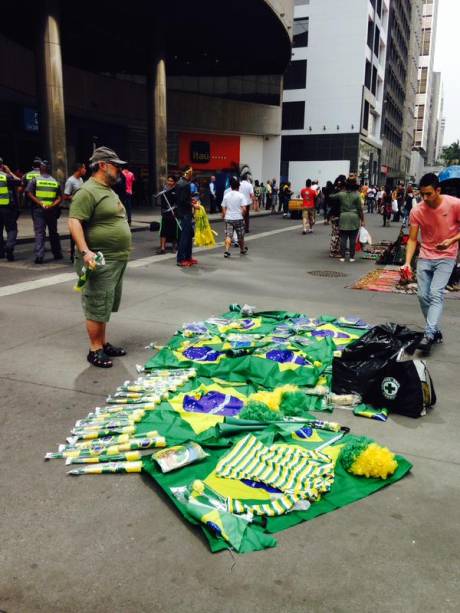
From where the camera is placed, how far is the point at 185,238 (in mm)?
11711

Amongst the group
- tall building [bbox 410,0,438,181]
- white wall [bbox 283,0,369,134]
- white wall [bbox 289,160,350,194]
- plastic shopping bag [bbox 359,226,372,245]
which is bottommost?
plastic shopping bag [bbox 359,226,372,245]

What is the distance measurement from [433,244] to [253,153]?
116 ft

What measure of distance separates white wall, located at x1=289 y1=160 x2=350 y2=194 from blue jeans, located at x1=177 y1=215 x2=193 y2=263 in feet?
126

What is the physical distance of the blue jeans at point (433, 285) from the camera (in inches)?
236

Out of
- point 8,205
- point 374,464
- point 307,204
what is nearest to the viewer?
point 374,464

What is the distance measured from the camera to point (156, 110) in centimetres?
2677

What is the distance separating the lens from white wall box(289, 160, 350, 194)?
4859 centimetres

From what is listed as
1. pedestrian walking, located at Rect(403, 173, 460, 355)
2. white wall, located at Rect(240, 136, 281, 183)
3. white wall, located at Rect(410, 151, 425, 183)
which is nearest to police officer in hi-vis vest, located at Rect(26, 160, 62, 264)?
pedestrian walking, located at Rect(403, 173, 460, 355)

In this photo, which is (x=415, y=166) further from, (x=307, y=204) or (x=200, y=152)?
(x=307, y=204)

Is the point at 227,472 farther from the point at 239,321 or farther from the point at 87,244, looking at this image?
the point at 239,321

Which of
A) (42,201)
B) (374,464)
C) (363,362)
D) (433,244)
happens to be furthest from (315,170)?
(374,464)

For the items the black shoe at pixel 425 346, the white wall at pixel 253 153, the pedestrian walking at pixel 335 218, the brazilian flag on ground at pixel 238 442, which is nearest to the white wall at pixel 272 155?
the white wall at pixel 253 153

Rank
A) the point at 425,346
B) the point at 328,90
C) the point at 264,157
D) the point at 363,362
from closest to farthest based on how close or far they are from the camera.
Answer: the point at 363,362
the point at 425,346
the point at 264,157
the point at 328,90

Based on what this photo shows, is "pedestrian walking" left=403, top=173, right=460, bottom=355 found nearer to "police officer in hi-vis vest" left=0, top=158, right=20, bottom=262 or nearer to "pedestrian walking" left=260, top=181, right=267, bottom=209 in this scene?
"police officer in hi-vis vest" left=0, top=158, right=20, bottom=262
